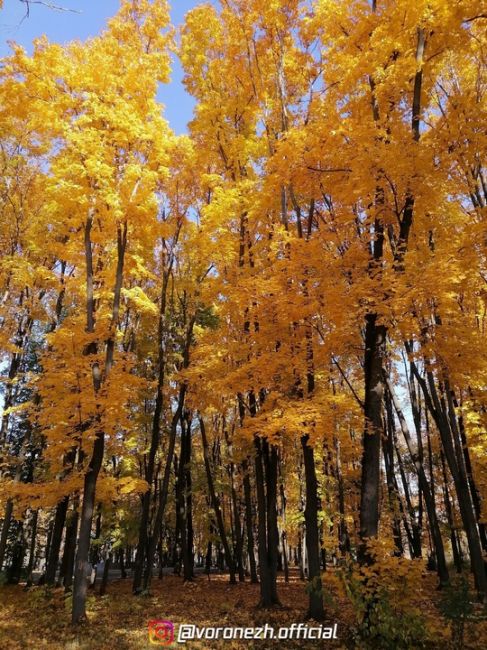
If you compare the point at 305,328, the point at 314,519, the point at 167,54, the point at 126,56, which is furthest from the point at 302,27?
the point at 314,519

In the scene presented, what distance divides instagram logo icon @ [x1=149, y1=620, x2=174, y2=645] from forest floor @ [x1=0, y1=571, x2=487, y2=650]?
0.16m

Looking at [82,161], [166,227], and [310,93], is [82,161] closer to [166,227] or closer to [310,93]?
[166,227]

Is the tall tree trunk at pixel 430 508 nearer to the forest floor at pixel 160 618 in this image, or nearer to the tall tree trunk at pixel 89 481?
the forest floor at pixel 160 618

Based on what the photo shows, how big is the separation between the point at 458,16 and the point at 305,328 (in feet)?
19.3

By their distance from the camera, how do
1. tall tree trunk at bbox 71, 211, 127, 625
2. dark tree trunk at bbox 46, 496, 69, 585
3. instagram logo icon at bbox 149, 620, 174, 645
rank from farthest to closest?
dark tree trunk at bbox 46, 496, 69, 585, tall tree trunk at bbox 71, 211, 127, 625, instagram logo icon at bbox 149, 620, 174, 645

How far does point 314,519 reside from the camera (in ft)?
29.8

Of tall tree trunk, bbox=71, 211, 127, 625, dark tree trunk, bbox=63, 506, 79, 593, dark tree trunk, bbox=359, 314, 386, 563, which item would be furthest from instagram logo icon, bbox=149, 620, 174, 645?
dark tree trunk, bbox=63, 506, 79, 593

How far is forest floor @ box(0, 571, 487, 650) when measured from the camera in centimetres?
725

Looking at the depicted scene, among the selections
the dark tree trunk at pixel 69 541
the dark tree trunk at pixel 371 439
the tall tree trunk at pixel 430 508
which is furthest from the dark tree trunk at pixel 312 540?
the dark tree trunk at pixel 69 541

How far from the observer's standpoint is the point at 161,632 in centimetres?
855

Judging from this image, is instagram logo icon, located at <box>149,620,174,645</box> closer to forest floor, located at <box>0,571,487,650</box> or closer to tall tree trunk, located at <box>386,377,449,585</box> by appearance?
forest floor, located at <box>0,571,487,650</box>

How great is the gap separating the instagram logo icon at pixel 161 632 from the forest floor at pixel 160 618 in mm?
163

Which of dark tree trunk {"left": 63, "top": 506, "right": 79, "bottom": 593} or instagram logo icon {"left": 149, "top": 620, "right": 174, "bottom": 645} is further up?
dark tree trunk {"left": 63, "top": 506, "right": 79, "bottom": 593}

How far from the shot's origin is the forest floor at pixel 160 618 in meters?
7.25
